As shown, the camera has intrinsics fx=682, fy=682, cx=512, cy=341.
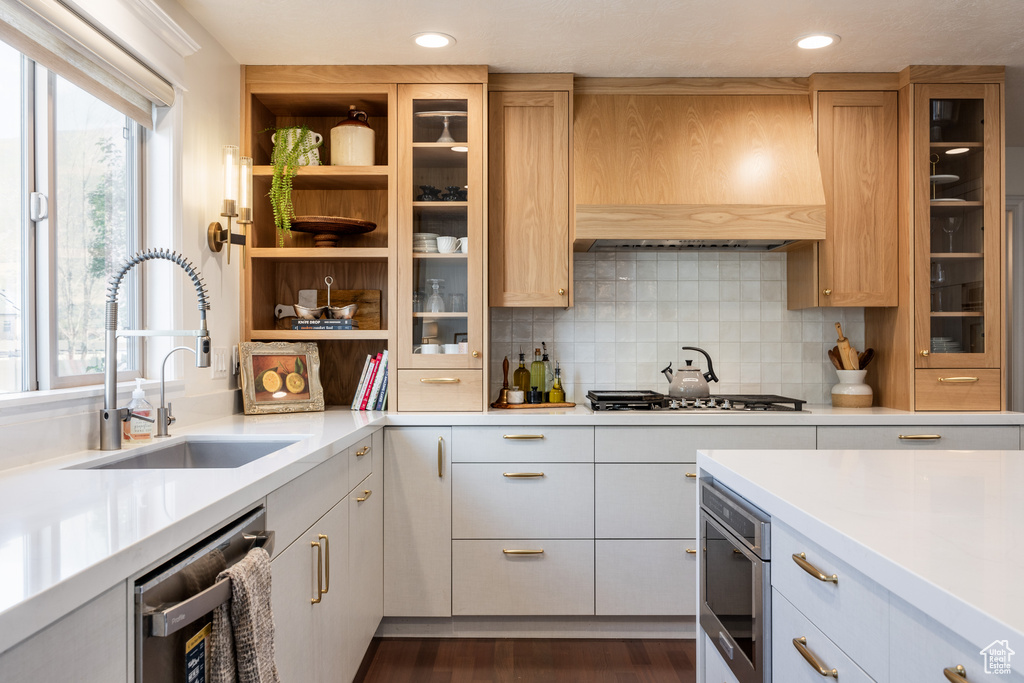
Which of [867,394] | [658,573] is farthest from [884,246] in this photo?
[658,573]

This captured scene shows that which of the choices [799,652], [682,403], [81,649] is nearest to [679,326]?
[682,403]

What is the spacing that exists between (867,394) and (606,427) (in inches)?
50.4

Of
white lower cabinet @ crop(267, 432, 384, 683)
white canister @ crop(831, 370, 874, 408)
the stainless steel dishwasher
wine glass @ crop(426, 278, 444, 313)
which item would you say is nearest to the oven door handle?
the stainless steel dishwasher

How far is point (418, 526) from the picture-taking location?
2693 mm

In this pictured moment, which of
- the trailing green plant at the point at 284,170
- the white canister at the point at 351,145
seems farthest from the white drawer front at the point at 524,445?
the white canister at the point at 351,145

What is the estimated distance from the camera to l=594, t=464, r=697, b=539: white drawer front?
8.87 feet

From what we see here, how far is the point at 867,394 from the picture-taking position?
10.1 feet

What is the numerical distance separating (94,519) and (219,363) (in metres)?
1.63

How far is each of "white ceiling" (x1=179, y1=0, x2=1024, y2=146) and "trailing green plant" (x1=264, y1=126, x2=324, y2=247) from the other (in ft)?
1.03

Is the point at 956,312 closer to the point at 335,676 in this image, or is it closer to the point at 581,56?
the point at 581,56

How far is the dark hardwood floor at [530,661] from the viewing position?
95.3 inches

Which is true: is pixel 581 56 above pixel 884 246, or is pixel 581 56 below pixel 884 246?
above

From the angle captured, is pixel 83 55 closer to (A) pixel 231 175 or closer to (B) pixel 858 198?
(A) pixel 231 175

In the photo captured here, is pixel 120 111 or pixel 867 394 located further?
pixel 867 394
